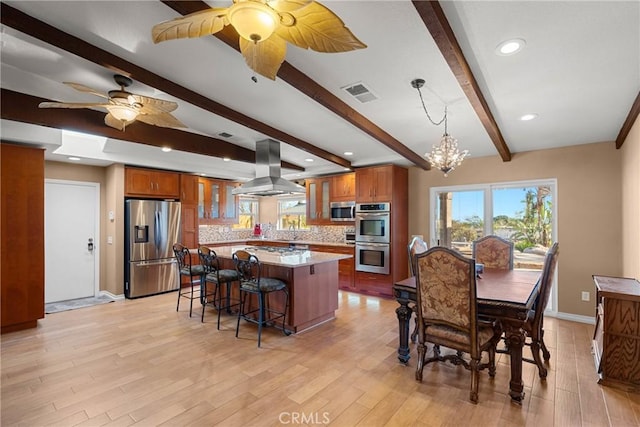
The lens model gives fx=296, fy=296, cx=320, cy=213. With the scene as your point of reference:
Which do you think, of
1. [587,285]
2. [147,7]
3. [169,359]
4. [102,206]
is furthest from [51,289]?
[587,285]

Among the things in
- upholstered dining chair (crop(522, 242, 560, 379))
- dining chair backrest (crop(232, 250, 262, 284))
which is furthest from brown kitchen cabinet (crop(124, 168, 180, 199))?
upholstered dining chair (crop(522, 242, 560, 379))

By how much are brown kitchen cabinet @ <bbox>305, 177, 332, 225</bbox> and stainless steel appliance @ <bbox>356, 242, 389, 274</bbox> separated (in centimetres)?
109

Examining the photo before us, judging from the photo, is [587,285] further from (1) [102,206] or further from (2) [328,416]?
(1) [102,206]

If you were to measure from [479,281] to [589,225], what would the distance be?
2.43 m

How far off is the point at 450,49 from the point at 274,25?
1.19 metres

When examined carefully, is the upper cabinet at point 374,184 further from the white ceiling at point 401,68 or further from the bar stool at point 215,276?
the bar stool at point 215,276

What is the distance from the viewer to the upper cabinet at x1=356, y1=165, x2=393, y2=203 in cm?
537

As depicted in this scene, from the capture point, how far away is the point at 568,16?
5.79 ft

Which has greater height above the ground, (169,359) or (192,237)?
(192,237)

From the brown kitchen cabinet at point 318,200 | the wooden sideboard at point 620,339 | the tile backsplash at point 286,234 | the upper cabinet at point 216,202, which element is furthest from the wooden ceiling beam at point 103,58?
the wooden sideboard at point 620,339

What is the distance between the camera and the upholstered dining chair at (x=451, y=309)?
2.27m

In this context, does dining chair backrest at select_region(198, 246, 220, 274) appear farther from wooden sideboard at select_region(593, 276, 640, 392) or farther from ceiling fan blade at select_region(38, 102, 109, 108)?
wooden sideboard at select_region(593, 276, 640, 392)

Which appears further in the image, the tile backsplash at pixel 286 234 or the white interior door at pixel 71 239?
the tile backsplash at pixel 286 234

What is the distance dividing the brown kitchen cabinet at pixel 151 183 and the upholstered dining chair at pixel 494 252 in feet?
17.9
